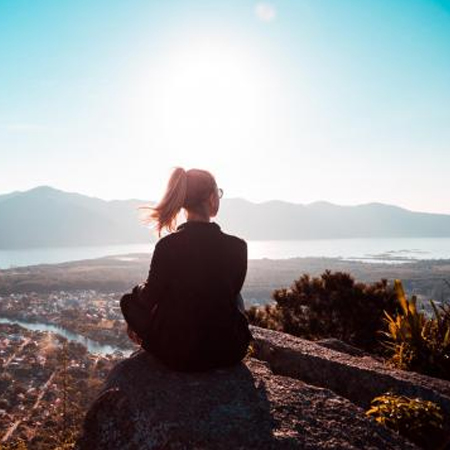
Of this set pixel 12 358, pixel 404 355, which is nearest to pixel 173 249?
pixel 404 355

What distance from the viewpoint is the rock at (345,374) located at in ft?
15.9

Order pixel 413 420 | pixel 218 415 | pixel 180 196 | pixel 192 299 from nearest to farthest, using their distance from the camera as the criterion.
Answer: pixel 218 415, pixel 413 420, pixel 192 299, pixel 180 196

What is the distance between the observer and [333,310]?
12.4m

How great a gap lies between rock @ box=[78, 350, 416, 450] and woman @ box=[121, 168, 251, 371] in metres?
0.26

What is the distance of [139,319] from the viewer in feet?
13.6

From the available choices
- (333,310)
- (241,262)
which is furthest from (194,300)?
(333,310)

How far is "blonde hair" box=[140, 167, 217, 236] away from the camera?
13.6 ft

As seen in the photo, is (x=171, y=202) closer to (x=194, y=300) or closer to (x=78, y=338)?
(x=194, y=300)

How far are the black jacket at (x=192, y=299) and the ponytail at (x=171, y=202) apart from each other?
17 centimetres

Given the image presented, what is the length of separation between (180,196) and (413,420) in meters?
2.80

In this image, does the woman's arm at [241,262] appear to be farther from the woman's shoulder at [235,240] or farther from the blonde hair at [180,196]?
the blonde hair at [180,196]

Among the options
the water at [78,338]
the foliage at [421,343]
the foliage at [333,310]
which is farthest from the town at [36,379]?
the foliage at [421,343]

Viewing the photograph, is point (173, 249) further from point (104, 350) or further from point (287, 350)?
point (104, 350)

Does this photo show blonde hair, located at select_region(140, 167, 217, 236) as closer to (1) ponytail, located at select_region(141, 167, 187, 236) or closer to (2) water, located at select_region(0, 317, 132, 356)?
(1) ponytail, located at select_region(141, 167, 187, 236)
